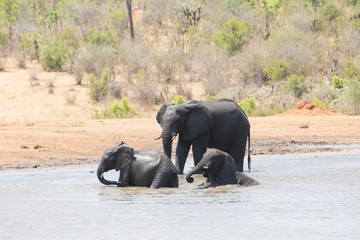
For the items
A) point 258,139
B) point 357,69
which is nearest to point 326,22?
point 357,69

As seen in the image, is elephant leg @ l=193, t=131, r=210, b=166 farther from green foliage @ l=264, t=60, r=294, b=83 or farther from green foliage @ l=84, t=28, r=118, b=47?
green foliage @ l=84, t=28, r=118, b=47

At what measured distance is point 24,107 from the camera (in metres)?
24.2

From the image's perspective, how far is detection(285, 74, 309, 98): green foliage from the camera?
2627cm

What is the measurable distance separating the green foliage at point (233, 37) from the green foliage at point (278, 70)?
4.46 m

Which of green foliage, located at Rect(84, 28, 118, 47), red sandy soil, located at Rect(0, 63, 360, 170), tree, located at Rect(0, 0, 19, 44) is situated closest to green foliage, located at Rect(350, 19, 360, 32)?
green foliage, located at Rect(84, 28, 118, 47)

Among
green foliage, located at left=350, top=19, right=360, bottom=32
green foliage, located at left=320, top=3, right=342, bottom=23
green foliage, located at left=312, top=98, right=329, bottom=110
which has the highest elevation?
green foliage, located at left=320, top=3, right=342, bottom=23

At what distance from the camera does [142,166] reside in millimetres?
10195

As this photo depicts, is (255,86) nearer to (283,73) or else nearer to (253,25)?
(283,73)

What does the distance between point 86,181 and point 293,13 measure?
30721 mm

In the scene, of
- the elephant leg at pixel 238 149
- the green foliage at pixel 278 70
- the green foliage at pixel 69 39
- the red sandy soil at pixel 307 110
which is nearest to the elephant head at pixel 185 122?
the elephant leg at pixel 238 149

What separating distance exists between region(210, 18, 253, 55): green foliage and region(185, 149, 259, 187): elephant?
2280 cm

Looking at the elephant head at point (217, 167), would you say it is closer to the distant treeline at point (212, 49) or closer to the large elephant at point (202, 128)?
the large elephant at point (202, 128)

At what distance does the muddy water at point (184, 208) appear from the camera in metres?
7.10

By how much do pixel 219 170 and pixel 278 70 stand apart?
60.7 feet
